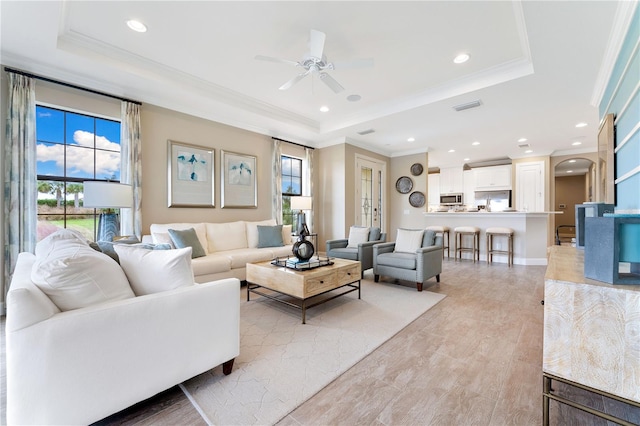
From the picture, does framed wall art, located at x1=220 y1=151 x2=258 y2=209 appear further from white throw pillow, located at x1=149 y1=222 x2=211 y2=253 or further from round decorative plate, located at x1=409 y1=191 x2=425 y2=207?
round decorative plate, located at x1=409 y1=191 x2=425 y2=207

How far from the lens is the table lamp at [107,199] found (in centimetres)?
273

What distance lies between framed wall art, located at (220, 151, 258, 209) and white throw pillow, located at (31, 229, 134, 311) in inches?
135

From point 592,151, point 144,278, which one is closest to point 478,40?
point 144,278

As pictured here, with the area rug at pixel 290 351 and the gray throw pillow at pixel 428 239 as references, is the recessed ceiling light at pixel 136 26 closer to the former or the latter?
the area rug at pixel 290 351

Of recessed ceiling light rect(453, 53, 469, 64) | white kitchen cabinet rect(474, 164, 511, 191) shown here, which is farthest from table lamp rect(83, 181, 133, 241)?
white kitchen cabinet rect(474, 164, 511, 191)

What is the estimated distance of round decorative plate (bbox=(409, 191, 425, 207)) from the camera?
708cm

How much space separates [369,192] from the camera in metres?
7.10

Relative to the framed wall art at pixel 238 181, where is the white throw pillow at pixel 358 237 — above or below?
below

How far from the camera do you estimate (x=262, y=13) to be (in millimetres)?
2520

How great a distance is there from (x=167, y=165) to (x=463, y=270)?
18.2ft

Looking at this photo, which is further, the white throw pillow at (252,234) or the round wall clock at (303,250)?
the white throw pillow at (252,234)

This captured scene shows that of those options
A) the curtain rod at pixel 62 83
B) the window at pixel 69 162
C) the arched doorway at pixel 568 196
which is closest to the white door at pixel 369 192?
the curtain rod at pixel 62 83

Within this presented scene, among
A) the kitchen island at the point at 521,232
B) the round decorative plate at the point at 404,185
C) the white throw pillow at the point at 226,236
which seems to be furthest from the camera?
the round decorative plate at the point at 404,185

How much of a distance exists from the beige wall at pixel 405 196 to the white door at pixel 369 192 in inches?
14.5
